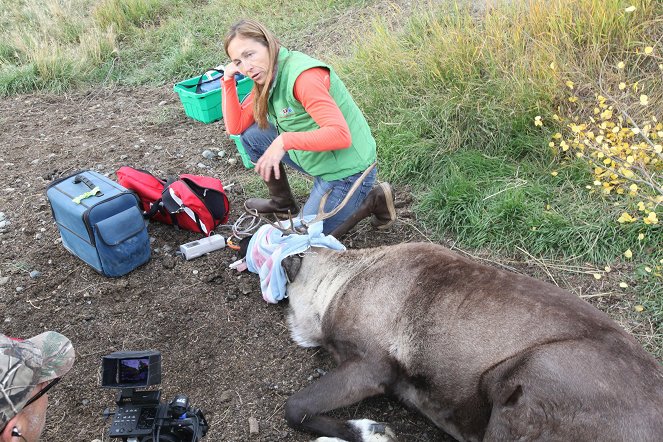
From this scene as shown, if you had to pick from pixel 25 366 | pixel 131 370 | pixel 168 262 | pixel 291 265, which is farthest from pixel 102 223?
pixel 25 366

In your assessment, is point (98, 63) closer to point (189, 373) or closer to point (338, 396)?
point (189, 373)

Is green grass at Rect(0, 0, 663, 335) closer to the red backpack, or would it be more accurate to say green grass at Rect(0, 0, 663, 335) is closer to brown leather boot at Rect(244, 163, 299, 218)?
brown leather boot at Rect(244, 163, 299, 218)

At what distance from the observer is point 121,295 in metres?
4.63

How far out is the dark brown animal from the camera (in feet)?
9.30

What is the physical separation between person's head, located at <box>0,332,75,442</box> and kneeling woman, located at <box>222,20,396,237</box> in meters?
1.87

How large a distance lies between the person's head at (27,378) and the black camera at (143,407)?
21 centimetres

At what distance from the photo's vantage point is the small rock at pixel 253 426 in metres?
3.54

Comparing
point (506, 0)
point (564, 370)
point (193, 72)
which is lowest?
point (193, 72)

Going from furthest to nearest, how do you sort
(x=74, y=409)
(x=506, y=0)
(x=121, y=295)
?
(x=506, y=0), (x=121, y=295), (x=74, y=409)

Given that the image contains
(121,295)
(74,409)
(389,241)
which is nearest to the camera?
(74,409)

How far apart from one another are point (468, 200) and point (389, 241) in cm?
71

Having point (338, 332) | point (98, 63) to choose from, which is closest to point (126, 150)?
point (98, 63)

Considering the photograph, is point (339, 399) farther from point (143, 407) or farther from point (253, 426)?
point (143, 407)

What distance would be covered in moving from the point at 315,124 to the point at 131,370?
2212 millimetres
